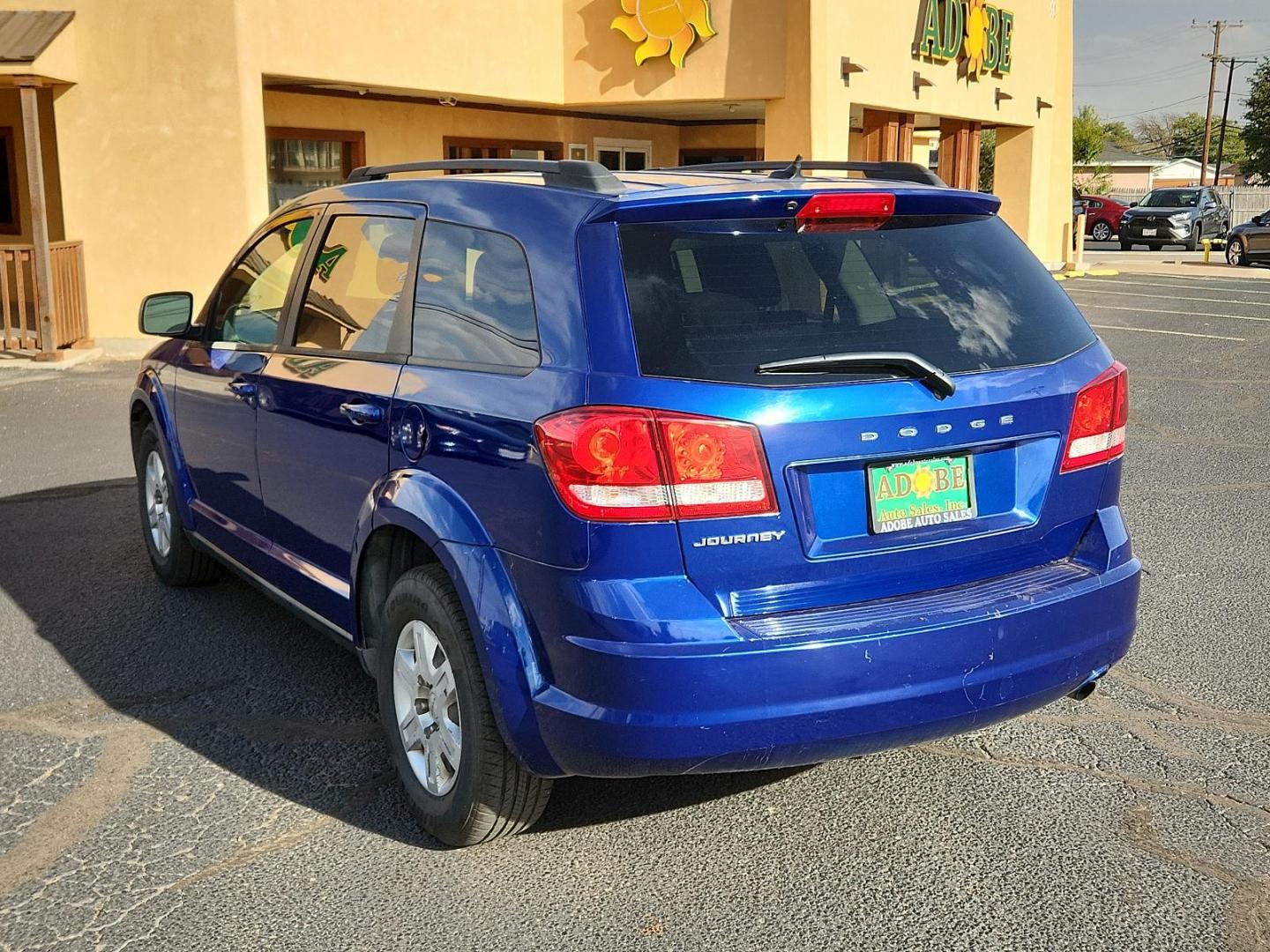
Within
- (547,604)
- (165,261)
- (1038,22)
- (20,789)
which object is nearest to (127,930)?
(20,789)

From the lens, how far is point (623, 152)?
2386cm

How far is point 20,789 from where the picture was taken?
4172 millimetres

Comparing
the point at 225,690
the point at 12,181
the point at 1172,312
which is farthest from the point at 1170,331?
the point at 225,690

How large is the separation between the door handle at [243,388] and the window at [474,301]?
1.13 m

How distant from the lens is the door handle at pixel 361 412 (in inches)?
159

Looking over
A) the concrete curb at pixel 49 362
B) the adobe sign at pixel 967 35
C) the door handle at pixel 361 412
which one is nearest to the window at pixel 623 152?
the adobe sign at pixel 967 35

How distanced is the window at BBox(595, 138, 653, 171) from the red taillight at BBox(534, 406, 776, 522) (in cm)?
2008

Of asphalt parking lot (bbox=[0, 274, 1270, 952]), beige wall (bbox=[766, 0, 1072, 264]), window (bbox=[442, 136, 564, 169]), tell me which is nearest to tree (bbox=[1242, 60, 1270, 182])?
beige wall (bbox=[766, 0, 1072, 264])

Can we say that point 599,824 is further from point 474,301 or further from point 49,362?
point 49,362

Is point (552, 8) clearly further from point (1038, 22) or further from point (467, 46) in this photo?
point (1038, 22)

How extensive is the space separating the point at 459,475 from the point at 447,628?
405 millimetres

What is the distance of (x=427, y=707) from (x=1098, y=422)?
2037mm

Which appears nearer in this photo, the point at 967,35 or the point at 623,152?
the point at 623,152

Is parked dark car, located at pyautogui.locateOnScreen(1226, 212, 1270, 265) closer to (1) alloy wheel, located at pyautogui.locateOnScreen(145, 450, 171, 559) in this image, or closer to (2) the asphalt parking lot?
(2) the asphalt parking lot
